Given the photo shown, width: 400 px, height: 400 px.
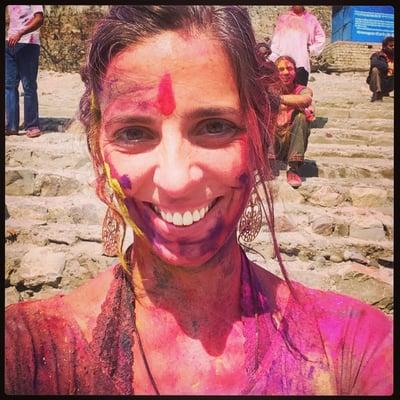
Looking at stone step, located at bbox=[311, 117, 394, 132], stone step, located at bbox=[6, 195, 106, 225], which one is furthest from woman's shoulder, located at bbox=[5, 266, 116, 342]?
stone step, located at bbox=[311, 117, 394, 132]

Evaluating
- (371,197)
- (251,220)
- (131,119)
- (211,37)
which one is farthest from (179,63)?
(371,197)

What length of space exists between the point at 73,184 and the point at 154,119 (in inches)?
24.5

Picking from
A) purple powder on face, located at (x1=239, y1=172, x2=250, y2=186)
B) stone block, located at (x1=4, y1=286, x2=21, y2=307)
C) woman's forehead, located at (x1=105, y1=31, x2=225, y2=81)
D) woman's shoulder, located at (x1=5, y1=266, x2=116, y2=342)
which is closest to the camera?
woman's forehead, located at (x1=105, y1=31, x2=225, y2=81)

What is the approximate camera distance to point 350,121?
2467 millimetres

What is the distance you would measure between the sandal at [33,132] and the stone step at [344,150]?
1.35m

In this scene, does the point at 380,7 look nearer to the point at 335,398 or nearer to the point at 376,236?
the point at 376,236

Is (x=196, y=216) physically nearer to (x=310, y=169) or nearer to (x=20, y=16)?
(x=310, y=169)

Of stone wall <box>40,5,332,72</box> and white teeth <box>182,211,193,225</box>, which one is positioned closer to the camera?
white teeth <box>182,211,193,225</box>

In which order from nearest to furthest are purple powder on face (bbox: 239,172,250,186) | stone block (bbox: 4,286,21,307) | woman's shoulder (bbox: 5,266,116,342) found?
purple powder on face (bbox: 239,172,250,186), woman's shoulder (bbox: 5,266,116,342), stone block (bbox: 4,286,21,307)

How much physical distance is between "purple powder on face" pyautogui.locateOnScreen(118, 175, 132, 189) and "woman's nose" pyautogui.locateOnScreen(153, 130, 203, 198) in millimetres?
153

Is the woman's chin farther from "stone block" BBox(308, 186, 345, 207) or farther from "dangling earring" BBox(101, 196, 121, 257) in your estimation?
"stone block" BBox(308, 186, 345, 207)

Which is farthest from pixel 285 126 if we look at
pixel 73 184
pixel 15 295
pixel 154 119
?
pixel 15 295

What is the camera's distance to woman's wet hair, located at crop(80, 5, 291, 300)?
2.02m

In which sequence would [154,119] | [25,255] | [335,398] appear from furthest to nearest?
[25,255] < [335,398] < [154,119]
